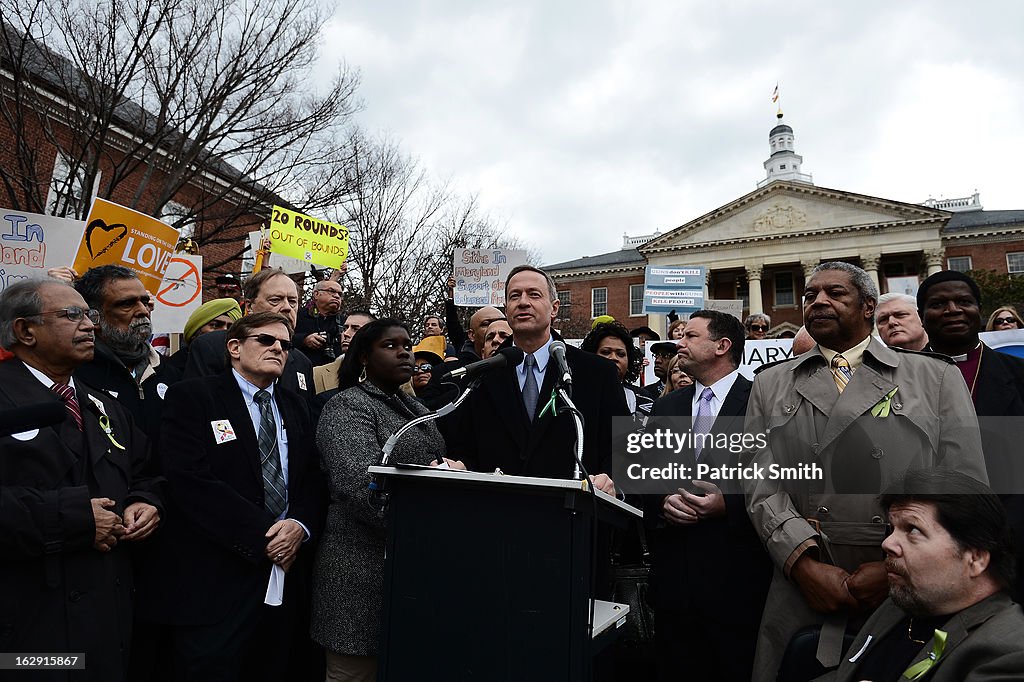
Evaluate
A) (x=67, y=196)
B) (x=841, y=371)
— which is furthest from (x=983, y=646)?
(x=67, y=196)

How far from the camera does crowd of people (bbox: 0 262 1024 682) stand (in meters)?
2.45

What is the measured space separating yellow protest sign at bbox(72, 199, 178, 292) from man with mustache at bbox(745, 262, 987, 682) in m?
5.55

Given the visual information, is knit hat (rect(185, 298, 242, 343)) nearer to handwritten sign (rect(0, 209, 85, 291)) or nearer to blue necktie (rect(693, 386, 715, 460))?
handwritten sign (rect(0, 209, 85, 291))

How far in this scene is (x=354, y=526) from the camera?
3.41m

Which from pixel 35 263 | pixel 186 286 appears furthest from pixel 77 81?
pixel 35 263

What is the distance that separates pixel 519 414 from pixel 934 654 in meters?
1.98

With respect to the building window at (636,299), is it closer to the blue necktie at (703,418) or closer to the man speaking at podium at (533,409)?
the blue necktie at (703,418)

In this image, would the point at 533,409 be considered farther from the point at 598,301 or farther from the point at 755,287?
the point at 598,301

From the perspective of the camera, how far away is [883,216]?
46.7 m

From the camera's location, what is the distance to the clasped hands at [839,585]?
2.64 meters

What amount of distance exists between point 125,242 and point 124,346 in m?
2.83

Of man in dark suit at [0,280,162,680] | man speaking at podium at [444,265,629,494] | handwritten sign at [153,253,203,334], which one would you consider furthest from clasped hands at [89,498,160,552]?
handwritten sign at [153,253,203,334]

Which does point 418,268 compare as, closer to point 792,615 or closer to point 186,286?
point 186,286

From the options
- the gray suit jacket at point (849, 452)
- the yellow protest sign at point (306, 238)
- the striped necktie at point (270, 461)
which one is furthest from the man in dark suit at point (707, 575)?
the yellow protest sign at point (306, 238)
